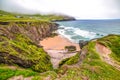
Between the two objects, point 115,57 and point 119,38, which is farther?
point 119,38

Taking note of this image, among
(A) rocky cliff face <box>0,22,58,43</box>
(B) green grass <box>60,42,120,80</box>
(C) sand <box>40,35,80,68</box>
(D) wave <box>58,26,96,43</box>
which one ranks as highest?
(B) green grass <box>60,42,120,80</box>

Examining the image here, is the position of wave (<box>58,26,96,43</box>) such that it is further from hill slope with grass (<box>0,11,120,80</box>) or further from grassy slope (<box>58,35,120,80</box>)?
grassy slope (<box>58,35,120,80</box>)

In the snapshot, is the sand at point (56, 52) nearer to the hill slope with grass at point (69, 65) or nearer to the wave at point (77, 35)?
the hill slope with grass at point (69, 65)

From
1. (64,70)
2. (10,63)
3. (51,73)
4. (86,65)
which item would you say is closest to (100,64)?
(86,65)

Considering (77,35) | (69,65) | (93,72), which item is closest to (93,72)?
(93,72)

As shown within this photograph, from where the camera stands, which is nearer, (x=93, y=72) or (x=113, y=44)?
(x=93, y=72)

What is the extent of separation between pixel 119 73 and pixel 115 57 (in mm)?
10173

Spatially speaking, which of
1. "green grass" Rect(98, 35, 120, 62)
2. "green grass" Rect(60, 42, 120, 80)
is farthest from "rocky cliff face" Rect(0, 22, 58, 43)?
"green grass" Rect(60, 42, 120, 80)

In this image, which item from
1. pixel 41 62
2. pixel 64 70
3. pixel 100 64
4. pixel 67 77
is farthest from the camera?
pixel 41 62

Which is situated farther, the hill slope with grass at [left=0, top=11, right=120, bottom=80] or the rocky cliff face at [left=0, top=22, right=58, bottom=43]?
the rocky cliff face at [left=0, top=22, right=58, bottom=43]

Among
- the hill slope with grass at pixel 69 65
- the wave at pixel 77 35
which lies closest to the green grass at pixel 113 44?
the hill slope with grass at pixel 69 65

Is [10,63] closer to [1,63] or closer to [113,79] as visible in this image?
[1,63]

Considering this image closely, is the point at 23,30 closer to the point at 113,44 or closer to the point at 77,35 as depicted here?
the point at 77,35

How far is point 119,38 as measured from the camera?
41.9 metres
